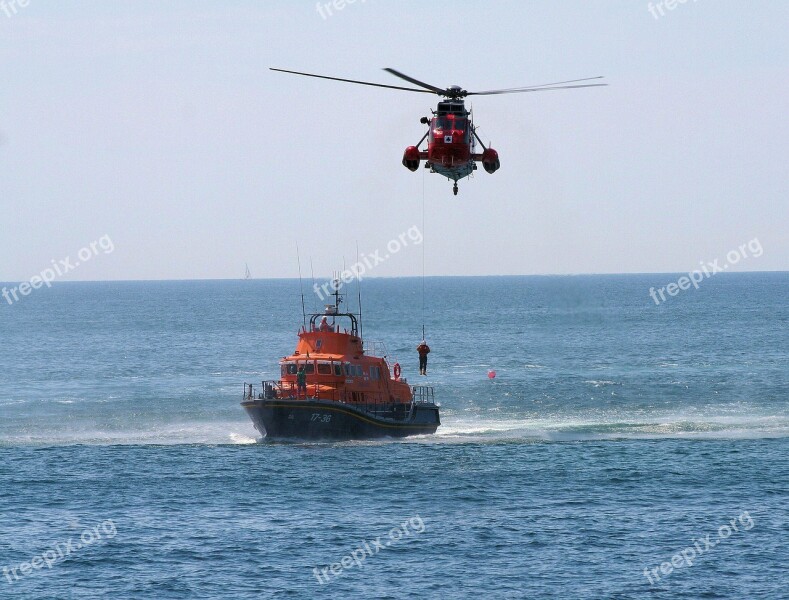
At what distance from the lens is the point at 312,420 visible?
5356 centimetres

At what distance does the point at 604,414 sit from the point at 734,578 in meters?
34.1

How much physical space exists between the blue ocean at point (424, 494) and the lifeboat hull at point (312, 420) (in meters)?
0.72

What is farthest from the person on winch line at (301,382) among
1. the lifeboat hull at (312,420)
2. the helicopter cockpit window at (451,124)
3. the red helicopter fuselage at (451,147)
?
the helicopter cockpit window at (451,124)

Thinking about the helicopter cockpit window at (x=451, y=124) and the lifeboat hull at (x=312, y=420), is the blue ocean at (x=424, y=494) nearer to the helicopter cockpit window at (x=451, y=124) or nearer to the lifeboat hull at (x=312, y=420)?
the lifeboat hull at (x=312, y=420)

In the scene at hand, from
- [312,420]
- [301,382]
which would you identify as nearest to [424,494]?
[312,420]

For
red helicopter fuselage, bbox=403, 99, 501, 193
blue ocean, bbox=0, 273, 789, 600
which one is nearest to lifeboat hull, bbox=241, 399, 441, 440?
blue ocean, bbox=0, 273, 789, 600

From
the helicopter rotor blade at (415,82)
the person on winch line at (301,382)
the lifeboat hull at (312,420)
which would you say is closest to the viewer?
the helicopter rotor blade at (415,82)

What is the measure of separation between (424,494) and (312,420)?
10.6 meters

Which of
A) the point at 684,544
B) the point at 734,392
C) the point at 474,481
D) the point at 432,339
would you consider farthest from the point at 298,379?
the point at 432,339

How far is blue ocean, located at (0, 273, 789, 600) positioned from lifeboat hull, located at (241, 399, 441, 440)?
2.37 feet

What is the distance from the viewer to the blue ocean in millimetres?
34500

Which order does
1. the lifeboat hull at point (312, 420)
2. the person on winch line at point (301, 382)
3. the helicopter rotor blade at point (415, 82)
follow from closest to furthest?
the helicopter rotor blade at point (415, 82) → the lifeboat hull at point (312, 420) → the person on winch line at point (301, 382)

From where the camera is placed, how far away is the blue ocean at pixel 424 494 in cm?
3450

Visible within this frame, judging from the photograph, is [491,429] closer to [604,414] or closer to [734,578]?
[604,414]
